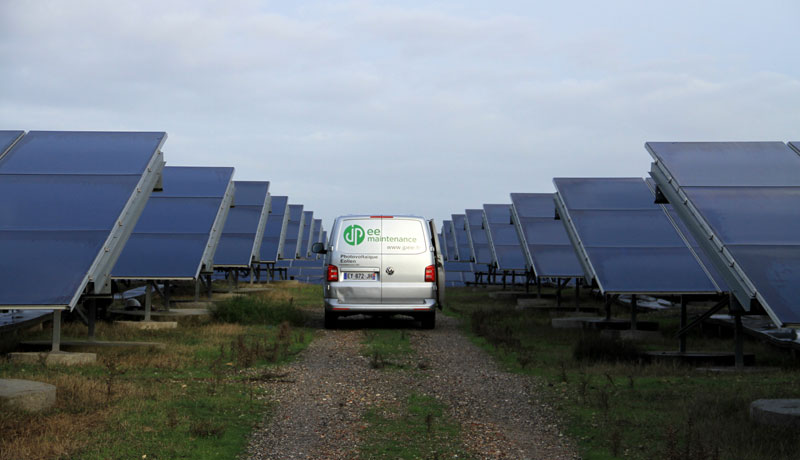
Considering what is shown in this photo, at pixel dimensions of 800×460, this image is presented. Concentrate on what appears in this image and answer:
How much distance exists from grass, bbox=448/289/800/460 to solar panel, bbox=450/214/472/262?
45260 mm

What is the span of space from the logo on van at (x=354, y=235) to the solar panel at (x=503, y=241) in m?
15.0

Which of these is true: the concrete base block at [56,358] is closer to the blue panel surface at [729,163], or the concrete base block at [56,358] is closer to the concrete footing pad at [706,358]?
the concrete footing pad at [706,358]

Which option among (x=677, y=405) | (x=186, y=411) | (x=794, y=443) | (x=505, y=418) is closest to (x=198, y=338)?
(x=186, y=411)

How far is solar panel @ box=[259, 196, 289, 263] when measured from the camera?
39747mm

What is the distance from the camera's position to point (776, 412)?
24.2 feet

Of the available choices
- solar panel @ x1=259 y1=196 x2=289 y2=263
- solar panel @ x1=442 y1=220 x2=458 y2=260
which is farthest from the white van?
solar panel @ x1=442 y1=220 x2=458 y2=260

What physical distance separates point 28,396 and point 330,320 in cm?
1072

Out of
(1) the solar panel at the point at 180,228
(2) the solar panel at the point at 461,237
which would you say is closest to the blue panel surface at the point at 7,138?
(1) the solar panel at the point at 180,228

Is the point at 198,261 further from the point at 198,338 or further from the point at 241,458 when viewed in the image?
the point at 241,458

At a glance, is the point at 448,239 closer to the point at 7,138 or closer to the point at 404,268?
the point at 404,268

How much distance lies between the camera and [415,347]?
14992 millimetres

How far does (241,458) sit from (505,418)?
2.86 meters

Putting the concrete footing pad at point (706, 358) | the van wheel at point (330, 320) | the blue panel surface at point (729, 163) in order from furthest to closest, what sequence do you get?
the van wheel at point (330, 320)
the blue panel surface at point (729, 163)
the concrete footing pad at point (706, 358)

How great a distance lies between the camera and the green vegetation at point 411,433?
6848mm
